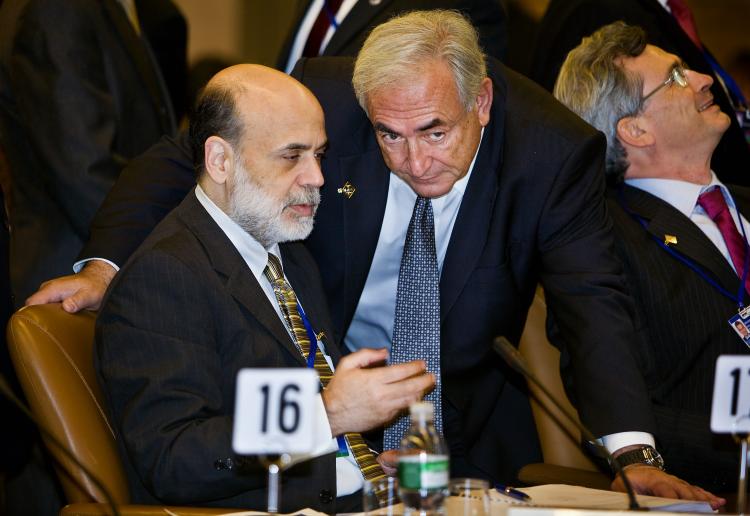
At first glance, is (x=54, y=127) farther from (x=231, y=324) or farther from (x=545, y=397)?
(x=545, y=397)

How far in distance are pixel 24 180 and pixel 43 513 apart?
1.20 metres

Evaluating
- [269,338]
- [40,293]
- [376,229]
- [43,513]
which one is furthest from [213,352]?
[43,513]

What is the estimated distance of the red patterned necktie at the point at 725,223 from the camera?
3.88 metres

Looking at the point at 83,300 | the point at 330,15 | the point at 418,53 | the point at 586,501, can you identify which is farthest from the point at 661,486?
the point at 330,15

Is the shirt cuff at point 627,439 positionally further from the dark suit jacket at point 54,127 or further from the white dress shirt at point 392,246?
the dark suit jacket at point 54,127

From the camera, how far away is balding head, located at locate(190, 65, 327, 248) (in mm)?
3123

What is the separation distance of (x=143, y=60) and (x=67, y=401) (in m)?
1.99

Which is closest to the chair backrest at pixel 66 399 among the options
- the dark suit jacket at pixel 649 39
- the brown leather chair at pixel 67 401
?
the brown leather chair at pixel 67 401

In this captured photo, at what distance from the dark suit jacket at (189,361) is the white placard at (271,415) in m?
0.43

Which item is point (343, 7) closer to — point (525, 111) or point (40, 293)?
point (525, 111)

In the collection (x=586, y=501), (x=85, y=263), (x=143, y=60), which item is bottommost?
(x=586, y=501)

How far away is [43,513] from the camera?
402cm

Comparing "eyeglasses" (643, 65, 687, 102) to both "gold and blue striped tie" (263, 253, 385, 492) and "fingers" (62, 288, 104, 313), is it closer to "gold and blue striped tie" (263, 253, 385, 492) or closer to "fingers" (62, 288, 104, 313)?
"gold and blue striped tie" (263, 253, 385, 492)

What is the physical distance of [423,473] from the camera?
6.77ft
